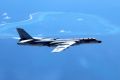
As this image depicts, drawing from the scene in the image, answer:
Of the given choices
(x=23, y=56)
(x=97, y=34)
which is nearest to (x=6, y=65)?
(x=23, y=56)

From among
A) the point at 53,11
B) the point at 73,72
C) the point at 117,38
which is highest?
the point at 53,11

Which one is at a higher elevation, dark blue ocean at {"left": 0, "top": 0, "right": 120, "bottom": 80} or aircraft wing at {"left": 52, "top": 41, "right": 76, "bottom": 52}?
aircraft wing at {"left": 52, "top": 41, "right": 76, "bottom": 52}

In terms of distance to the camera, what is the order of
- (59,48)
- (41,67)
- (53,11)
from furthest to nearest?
(53,11), (41,67), (59,48)

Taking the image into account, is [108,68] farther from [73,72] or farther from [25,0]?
[25,0]

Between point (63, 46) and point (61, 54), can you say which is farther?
point (61, 54)

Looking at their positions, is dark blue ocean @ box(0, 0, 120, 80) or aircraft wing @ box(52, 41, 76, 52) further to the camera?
dark blue ocean @ box(0, 0, 120, 80)

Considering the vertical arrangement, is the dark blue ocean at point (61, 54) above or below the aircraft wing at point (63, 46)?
below

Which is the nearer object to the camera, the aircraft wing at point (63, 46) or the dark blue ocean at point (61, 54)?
the aircraft wing at point (63, 46)

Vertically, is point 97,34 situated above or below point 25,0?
below
